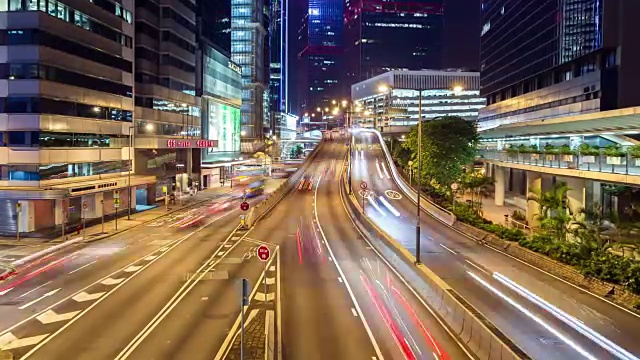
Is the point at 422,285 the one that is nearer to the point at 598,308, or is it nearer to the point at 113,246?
the point at 598,308

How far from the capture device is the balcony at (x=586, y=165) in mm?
28484

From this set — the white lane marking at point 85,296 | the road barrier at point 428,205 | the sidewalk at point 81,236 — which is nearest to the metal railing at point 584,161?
the road barrier at point 428,205

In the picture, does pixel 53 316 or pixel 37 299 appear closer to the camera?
pixel 53 316

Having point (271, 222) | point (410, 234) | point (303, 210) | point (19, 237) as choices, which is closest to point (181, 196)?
point (303, 210)

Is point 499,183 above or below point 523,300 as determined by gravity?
above

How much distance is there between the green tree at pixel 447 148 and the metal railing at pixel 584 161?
6.55 metres

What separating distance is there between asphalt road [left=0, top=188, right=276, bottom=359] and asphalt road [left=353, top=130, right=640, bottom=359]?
13.9m

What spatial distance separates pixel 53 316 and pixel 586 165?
104 feet

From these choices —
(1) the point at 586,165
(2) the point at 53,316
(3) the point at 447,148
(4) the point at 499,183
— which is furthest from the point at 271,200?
(2) the point at 53,316

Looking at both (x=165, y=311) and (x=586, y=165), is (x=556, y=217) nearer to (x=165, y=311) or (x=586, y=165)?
(x=586, y=165)

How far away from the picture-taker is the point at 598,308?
2191 cm

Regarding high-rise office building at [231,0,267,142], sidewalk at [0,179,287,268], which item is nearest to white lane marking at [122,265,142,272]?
sidewalk at [0,179,287,268]

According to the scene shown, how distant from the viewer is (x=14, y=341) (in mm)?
18422

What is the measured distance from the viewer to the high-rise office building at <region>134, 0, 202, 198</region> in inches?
2591
